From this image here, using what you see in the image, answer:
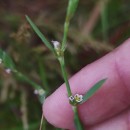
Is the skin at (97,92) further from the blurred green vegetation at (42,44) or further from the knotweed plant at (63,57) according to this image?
the blurred green vegetation at (42,44)

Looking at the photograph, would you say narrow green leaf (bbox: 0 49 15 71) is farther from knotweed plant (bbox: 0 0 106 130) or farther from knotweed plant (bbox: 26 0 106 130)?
knotweed plant (bbox: 26 0 106 130)

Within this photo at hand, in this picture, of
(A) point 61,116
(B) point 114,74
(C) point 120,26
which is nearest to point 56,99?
(A) point 61,116

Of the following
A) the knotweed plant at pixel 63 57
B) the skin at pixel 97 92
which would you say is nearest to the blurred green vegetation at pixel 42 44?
the skin at pixel 97 92

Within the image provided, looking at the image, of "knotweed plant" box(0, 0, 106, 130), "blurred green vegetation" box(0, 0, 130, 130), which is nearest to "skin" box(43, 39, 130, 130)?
"knotweed plant" box(0, 0, 106, 130)

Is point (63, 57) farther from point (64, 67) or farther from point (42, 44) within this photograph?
point (42, 44)

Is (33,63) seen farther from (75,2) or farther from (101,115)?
(75,2)

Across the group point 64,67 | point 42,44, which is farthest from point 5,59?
point 42,44
